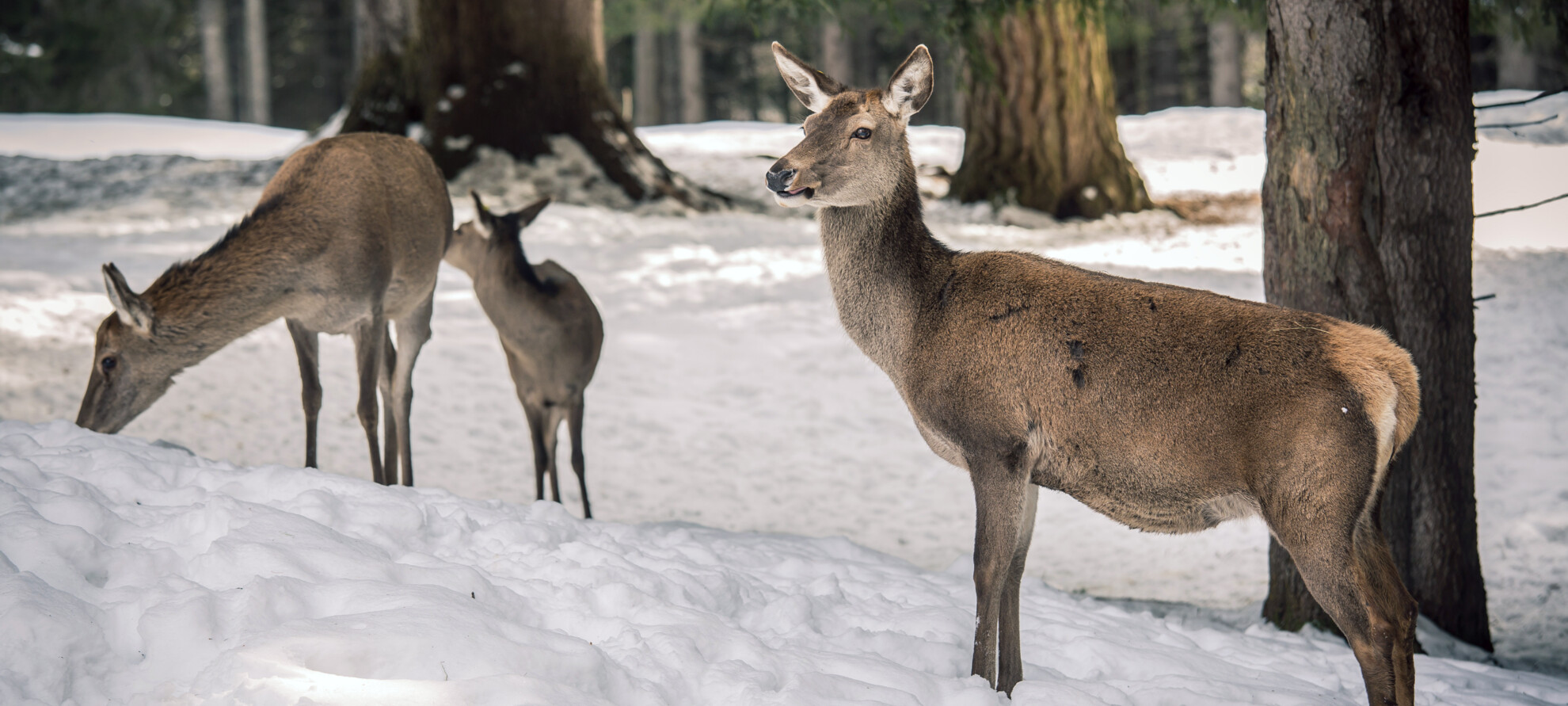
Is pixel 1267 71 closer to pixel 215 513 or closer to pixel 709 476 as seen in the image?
pixel 709 476

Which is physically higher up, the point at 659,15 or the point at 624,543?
the point at 659,15

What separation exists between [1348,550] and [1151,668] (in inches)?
46.5

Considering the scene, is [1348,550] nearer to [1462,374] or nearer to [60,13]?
[1462,374]

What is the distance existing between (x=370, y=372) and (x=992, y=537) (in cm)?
370

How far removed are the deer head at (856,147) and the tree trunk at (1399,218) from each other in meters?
2.07

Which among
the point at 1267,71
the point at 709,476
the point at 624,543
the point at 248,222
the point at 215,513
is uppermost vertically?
the point at 1267,71

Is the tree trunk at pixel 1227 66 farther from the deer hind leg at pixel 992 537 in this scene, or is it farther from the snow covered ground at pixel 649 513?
the deer hind leg at pixel 992 537

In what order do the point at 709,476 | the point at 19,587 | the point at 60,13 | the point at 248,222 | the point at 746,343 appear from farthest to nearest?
1. the point at 60,13
2. the point at 746,343
3. the point at 709,476
4. the point at 248,222
5. the point at 19,587

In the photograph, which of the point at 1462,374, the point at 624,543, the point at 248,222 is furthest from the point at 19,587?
the point at 1462,374

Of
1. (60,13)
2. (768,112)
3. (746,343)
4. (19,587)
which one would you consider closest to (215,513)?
(19,587)

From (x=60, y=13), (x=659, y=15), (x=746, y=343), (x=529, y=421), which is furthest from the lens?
(x=60, y=13)

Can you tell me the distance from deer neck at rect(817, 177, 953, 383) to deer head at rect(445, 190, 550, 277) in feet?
9.68

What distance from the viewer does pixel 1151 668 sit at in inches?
173

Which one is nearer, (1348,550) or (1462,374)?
(1348,550)
